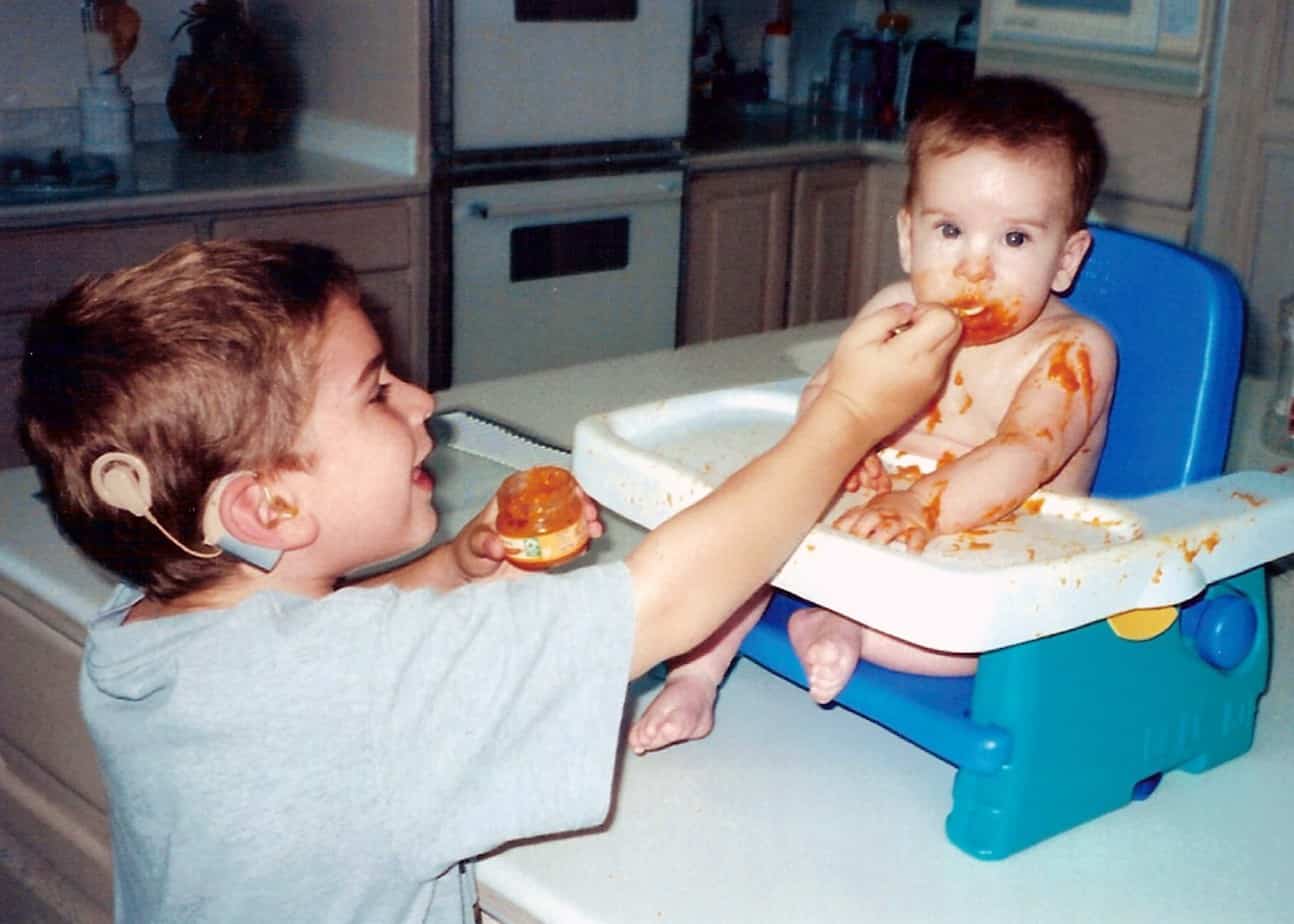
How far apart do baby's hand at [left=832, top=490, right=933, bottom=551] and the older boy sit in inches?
2.9

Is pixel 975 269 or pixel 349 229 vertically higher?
pixel 975 269

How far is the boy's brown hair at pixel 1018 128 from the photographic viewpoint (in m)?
1.16

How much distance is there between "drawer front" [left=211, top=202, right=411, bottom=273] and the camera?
2848mm

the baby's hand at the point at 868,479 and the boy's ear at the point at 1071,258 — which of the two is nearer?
the baby's hand at the point at 868,479

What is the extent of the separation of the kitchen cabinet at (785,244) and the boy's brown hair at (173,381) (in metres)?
2.85

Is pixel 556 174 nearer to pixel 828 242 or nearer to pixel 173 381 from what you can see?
pixel 828 242

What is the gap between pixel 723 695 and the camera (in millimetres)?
1016

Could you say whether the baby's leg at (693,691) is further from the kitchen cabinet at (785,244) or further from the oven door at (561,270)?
the kitchen cabinet at (785,244)

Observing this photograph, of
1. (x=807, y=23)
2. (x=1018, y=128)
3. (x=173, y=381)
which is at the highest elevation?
(x=807, y=23)

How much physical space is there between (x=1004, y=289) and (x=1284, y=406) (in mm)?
513

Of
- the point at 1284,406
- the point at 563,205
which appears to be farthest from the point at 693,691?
the point at 563,205

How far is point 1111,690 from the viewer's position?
849 millimetres

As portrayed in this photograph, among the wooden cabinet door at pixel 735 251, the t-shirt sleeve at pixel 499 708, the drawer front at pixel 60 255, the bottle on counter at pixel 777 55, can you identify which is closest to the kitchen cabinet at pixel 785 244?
the wooden cabinet door at pixel 735 251

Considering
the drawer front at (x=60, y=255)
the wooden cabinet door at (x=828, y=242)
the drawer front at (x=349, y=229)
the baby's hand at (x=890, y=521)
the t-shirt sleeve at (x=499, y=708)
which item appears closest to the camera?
the t-shirt sleeve at (x=499, y=708)
